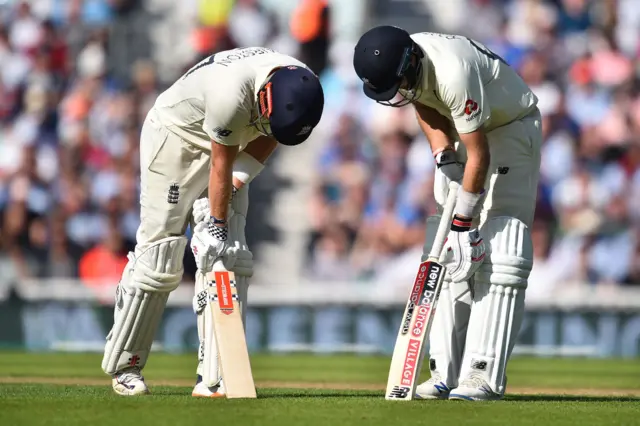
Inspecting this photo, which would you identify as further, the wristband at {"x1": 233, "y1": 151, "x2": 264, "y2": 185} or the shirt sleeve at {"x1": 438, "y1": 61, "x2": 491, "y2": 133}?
the wristband at {"x1": 233, "y1": 151, "x2": 264, "y2": 185}

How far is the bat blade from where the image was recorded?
6020mm

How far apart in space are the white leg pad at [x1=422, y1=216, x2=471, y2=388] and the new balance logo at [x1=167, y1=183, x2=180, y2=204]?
1385 mm

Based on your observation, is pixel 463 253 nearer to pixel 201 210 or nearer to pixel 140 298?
pixel 201 210

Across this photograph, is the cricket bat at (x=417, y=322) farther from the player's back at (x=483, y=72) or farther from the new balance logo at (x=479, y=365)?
the player's back at (x=483, y=72)

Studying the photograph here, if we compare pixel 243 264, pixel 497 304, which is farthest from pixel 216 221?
pixel 497 304

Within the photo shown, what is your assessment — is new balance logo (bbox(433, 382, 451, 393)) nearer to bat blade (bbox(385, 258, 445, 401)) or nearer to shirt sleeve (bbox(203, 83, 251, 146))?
bat blade (bbox(385, 258, 445, 401))

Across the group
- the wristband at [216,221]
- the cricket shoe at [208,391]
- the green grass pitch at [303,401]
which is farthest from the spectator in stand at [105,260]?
the wristband at [216,221]

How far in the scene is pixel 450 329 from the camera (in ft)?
21.1

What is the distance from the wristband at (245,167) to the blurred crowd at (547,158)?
6037mm

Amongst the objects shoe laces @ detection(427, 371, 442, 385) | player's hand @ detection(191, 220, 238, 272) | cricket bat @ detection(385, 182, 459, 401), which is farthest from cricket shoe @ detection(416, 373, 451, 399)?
player's hand @ detection(191, 220, 238, 272)

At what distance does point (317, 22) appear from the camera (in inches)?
547

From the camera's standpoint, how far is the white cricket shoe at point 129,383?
647 cm

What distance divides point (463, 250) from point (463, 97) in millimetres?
773

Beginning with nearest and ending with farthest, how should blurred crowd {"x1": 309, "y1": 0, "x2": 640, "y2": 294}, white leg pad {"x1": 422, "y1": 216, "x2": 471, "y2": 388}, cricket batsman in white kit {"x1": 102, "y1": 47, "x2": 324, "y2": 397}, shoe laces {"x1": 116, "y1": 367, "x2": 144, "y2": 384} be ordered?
cricket batsman in white kit {"x1": 102, "y1": 47, "x2": 324, "y2": 397} < white leg pad {"x1": 422, "y1": 216, "x2": 471, "y2": 388} < shoe laces {"x1": 116, "y1": 367, "x2": 144, "y2": 384} < blurred crowd {"x1": 309, "y1": 0, "x2": 640, "y2": 294}
